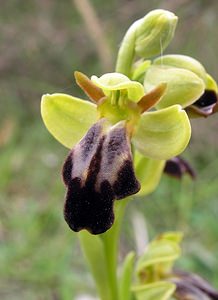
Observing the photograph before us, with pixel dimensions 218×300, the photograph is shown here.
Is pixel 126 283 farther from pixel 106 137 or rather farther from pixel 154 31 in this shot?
pixel 154 31

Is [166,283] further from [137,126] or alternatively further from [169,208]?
[169,208]

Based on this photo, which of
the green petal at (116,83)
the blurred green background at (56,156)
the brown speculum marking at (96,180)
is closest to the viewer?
the brown speculum marking at (96,180)

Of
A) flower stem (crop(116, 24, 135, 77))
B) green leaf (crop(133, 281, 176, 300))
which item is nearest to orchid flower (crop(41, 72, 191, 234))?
A: flower stem (crop(116, 24, 135, 77))

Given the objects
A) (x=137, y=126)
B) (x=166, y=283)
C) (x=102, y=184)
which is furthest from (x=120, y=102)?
(x=166, y=283)

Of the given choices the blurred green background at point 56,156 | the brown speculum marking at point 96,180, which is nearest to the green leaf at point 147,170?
the brown speculum marking at point 96,180

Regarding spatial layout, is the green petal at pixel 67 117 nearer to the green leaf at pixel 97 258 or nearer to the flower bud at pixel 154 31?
the flower bud at pixel 154 31

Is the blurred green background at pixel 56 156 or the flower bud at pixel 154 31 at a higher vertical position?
the flower bud at pixel 154 31

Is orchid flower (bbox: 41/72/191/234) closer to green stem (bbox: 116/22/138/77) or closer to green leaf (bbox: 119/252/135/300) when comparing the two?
green stem (bbox: 116/22/138/77)

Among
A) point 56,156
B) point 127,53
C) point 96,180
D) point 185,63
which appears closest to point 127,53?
point 127,53
